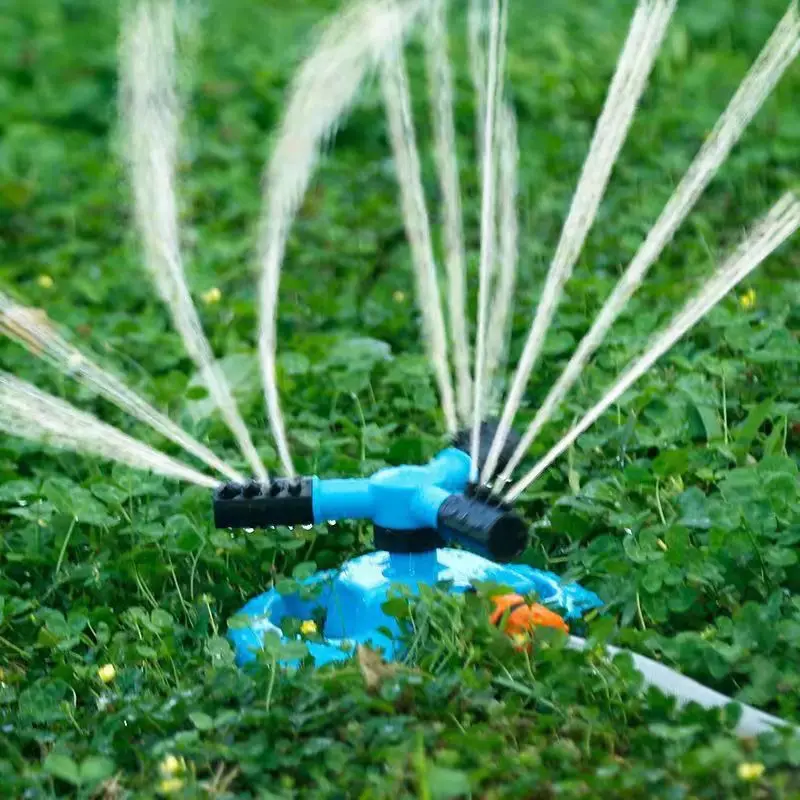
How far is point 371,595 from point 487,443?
370mm

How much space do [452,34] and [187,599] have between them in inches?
142

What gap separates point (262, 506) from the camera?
2482 mm

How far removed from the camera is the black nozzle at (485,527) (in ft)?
7.59

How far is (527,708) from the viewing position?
231 centimetres

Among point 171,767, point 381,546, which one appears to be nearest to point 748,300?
Result: point 381,546

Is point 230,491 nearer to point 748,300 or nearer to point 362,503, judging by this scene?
point 362,503

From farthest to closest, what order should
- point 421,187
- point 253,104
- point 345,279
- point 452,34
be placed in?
1. point 452,34
2. point 253,104
3. point 421,187
4. point 345,279

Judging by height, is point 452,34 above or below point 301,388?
above

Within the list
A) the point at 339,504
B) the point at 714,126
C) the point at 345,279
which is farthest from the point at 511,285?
the point at 339,504

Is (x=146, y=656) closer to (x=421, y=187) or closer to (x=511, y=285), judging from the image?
(x=511, y=285)

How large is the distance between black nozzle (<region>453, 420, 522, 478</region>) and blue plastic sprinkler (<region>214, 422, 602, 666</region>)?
91 millimetres

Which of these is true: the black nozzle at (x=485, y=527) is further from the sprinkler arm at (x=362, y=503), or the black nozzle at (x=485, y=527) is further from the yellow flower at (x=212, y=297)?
the yellow flower at (x=212, y=297)

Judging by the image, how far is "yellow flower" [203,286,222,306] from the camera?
156 inches

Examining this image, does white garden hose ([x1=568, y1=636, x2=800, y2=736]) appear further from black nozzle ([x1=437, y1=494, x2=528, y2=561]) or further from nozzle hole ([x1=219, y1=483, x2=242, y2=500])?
nozzle hole ([x1=219, y1=483, x2=242, y2=500])
